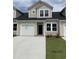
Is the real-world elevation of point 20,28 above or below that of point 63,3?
below

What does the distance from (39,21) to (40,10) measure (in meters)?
0.18

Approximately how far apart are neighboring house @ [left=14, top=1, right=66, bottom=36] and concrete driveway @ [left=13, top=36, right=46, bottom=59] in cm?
9

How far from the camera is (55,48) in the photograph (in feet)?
5.26

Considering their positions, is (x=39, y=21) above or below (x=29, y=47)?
above

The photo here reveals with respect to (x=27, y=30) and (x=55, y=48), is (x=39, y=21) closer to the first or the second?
(x=27, y=30)

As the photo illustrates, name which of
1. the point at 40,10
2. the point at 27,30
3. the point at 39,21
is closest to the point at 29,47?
the point at 27,30

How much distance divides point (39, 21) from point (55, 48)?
428 millimetres

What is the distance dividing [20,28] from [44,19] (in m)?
0.37

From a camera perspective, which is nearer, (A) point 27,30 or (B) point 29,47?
(B) point 29,47

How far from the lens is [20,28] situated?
175 cm

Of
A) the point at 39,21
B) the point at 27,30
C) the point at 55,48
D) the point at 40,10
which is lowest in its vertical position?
the point at 55,48

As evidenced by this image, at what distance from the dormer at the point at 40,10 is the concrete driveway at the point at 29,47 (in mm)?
313
